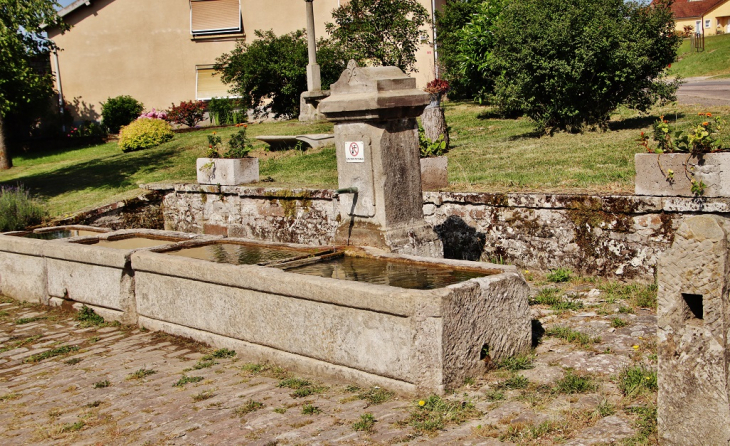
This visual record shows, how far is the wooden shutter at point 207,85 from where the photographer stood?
25.9 m

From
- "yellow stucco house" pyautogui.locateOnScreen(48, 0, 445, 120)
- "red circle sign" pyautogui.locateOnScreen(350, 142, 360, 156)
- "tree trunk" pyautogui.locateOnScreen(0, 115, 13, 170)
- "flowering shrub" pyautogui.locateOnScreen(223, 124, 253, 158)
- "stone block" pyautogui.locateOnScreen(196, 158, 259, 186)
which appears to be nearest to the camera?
"red circle sign" pyautogui.locateOnScreen(350, 142, 360, 156)

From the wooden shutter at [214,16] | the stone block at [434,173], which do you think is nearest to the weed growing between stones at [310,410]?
the stone block at [434,173]

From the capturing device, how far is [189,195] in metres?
11.8

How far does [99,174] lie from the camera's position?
1603cm

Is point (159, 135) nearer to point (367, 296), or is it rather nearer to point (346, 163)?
point (346, 163)

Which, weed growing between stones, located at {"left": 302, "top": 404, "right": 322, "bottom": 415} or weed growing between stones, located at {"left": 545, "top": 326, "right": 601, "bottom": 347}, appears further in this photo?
weed growing between stones, located at {"left": 545, "top": 326, "right": 601, "bottom": 347}

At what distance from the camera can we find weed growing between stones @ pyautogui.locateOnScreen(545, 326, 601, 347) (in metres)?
5.38

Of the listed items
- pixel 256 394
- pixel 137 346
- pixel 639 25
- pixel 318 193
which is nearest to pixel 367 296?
pixel 256 394

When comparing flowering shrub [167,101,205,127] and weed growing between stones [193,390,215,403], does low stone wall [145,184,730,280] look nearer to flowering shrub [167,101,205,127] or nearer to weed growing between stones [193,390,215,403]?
weed growing between stones [193,390,215,403]

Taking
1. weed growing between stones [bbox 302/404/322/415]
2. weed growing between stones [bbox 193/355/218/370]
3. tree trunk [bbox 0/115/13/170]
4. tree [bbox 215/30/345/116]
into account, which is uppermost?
tree [bbox 215/30/345/116]

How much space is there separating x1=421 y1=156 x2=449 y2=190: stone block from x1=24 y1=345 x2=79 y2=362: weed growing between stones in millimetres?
4546

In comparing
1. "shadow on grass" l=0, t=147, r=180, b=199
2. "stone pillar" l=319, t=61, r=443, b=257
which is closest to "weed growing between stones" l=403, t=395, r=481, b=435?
"stone pillar" l=319, t=61, r=443, b=257

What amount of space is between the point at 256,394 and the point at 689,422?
280 centimetres

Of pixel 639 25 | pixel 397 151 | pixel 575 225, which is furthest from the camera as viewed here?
pixel 639 25
